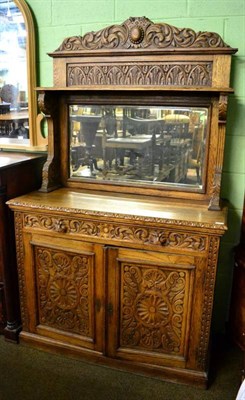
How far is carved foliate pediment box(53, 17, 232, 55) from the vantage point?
72.3 inches

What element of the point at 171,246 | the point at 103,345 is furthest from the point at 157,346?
the point at 171,246

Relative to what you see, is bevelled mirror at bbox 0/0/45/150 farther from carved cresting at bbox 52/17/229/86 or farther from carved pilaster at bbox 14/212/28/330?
carved pilaster at bbox 14/212/28/330

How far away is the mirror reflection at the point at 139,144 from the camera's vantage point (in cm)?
197

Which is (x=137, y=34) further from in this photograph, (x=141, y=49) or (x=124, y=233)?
(x=124, y=233)

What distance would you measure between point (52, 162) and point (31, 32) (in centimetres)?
82

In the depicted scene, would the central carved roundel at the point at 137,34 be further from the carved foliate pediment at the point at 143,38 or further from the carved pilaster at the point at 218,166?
the carved pilaster at the point at 218,166

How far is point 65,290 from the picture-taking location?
1.96m

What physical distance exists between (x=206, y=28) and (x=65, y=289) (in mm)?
1624

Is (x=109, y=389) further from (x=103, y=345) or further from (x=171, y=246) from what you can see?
(x=171, y=246)

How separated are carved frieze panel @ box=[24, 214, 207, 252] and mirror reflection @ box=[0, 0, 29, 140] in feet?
2.66

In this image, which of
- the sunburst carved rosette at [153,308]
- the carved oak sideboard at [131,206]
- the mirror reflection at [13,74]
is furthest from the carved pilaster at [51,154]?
the sunburst carved rosette at [153,308]

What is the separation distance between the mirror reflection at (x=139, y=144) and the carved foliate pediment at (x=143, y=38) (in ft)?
1.07

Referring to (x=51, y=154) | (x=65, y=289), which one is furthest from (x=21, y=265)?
(x=51, y=154)

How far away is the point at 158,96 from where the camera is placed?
1.96m
